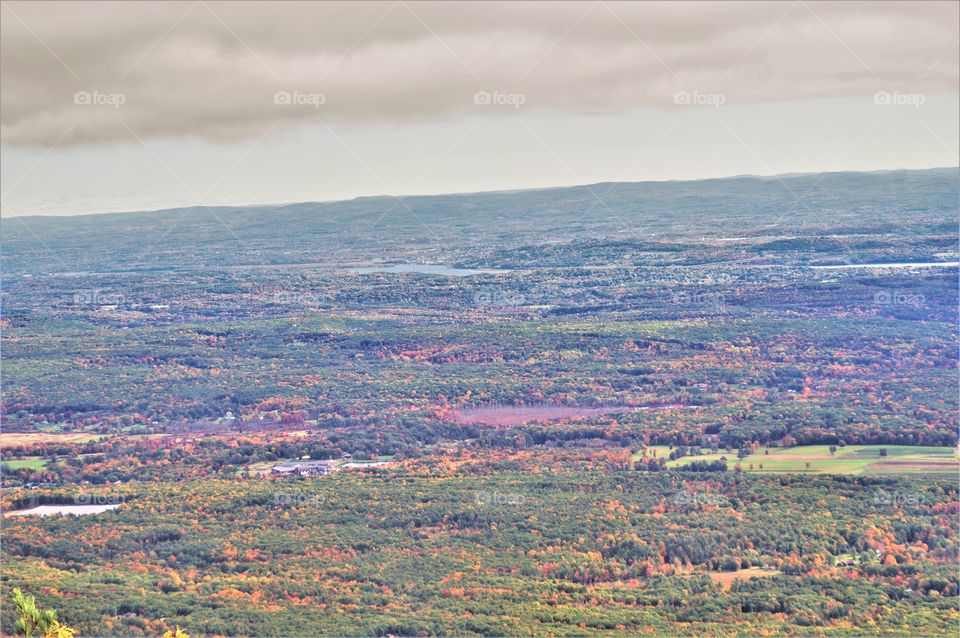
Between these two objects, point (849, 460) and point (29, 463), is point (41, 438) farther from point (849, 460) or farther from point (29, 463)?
point (849, 460)

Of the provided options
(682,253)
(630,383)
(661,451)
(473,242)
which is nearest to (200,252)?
(473,242)

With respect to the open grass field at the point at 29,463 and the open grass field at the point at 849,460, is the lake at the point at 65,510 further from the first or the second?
the open grass field at the point at 849,460

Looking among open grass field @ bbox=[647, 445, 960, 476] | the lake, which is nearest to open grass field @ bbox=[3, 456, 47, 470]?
the lake

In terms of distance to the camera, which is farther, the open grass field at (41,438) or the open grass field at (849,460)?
the open grass field at (41,438)

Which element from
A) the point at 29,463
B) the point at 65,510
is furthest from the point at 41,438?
the point at 65,510

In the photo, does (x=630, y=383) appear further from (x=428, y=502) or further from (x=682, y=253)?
(x=682, y=253)

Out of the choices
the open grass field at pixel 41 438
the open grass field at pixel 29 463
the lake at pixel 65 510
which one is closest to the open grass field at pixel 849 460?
the lake at pixel 65 510
